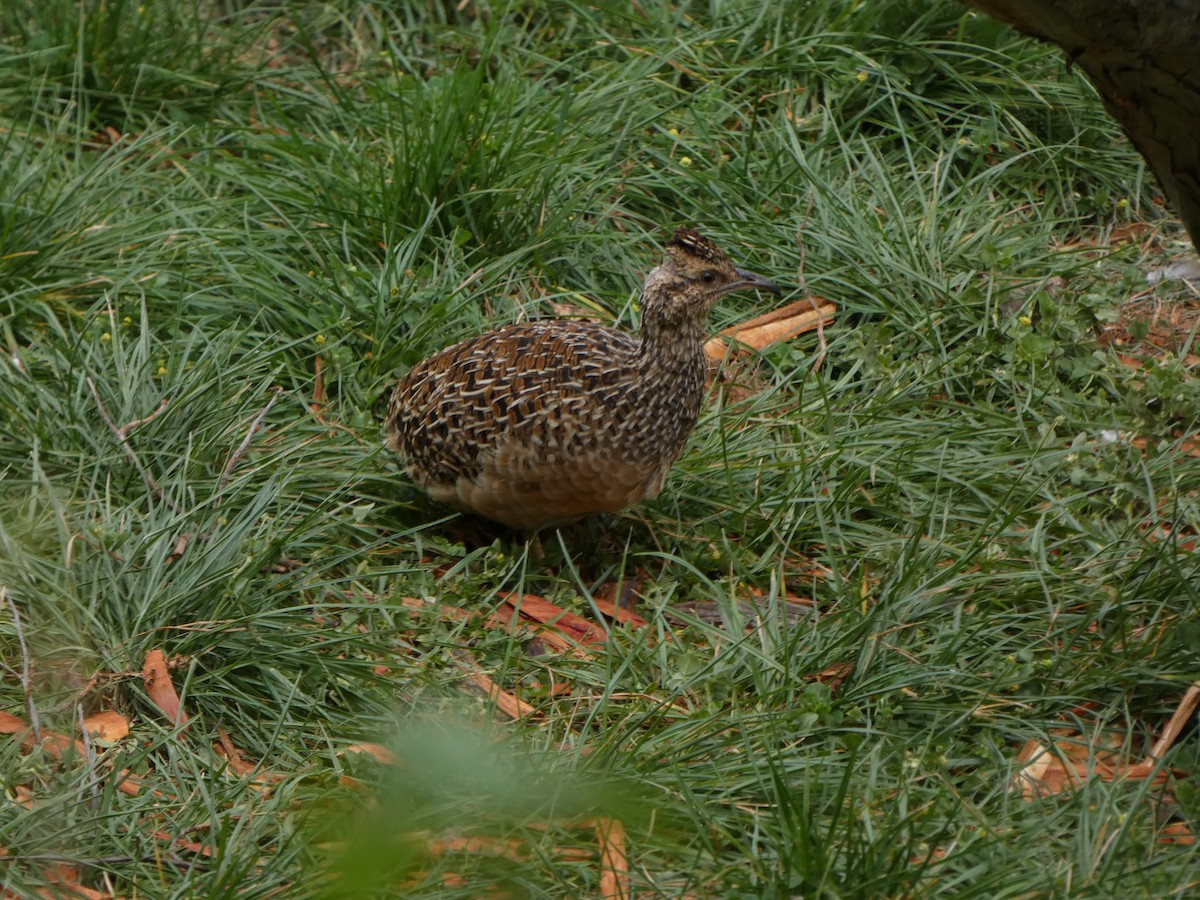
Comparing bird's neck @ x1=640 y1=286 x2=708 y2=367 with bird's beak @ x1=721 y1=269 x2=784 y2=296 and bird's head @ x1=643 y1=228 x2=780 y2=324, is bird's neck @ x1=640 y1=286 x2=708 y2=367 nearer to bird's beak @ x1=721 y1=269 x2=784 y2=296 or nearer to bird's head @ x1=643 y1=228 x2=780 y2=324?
bird's head @ x1=643 y1=228 x2=780 y2=324

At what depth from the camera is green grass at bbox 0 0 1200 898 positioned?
369 cm

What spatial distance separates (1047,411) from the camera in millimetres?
5441

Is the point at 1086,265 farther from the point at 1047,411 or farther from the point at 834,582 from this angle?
the point at 834,582

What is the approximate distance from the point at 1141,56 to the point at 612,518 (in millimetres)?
2496

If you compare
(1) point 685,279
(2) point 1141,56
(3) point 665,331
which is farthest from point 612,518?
(2) point 1141,56

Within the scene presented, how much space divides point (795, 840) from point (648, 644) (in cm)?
130

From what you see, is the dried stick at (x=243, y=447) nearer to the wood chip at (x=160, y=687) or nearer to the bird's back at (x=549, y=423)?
the bird's back at (x=549, y=423)

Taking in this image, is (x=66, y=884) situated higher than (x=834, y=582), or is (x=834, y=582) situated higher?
(x=834, y=582)

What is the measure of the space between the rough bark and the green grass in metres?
1.24

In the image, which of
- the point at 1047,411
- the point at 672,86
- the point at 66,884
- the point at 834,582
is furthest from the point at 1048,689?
the point at 672,86

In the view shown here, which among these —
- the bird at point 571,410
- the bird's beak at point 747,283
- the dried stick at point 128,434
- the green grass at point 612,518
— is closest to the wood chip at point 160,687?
the green grass at point 612,518

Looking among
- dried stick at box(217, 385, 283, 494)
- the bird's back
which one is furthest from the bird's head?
dried stick at box(217, 385, 283, 494)

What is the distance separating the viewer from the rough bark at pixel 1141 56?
320 centimetres

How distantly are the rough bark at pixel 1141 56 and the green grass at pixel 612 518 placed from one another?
124 centimetres
